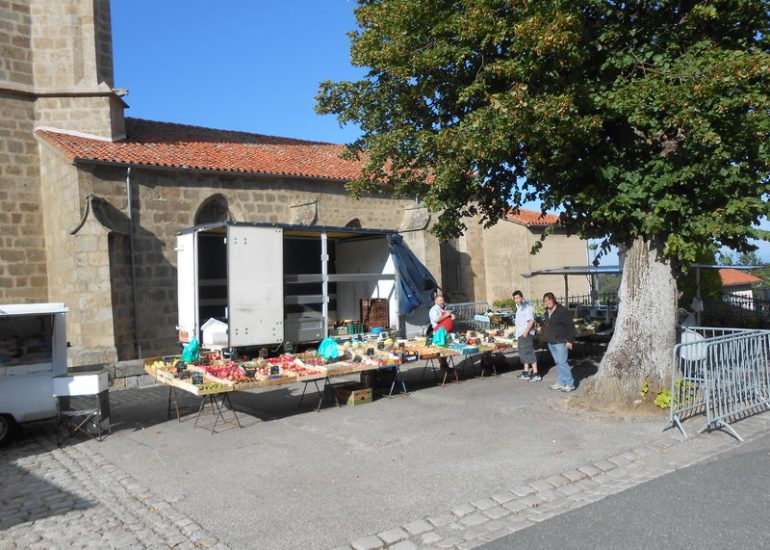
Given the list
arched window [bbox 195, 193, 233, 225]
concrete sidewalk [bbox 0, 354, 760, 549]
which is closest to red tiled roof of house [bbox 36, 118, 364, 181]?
arched window [bbox 195, 193, 233, 225]

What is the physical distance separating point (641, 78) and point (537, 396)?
4.89m

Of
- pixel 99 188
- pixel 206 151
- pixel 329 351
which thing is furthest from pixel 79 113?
pixel 329 351

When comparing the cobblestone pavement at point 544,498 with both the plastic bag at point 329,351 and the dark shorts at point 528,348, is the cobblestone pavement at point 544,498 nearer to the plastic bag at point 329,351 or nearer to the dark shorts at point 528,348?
the dark shorts at point 528,348

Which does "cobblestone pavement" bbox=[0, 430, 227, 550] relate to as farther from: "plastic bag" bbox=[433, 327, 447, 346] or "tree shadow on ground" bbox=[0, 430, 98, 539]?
"plastic bag" bbox=[433, 327, 447, 346]

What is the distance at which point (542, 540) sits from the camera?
15.1ft

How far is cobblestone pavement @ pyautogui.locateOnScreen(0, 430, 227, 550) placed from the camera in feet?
16.3

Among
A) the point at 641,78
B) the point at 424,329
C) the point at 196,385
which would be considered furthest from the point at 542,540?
the point at 424,329

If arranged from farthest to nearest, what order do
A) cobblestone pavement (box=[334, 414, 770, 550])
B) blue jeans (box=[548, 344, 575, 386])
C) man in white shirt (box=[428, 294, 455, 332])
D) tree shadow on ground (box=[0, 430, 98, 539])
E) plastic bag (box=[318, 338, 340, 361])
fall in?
1. man in white shirt (box=[428, 294, 455, 332])
2. blue jeans (box=[548, 344, 575, 386])
3. plastic bag (box=[318, 338, 340, 361])
4. tree shadow on ground (box=[0, 430, 98, 539])
5. cobblestone pavement (box=[334, 414, 770, 550])

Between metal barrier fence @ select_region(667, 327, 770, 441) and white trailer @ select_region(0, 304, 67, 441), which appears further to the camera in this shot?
white trailer @ select_region(0, 304, 67, 441)

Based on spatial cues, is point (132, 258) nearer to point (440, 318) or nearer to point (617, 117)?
point (440, 318)

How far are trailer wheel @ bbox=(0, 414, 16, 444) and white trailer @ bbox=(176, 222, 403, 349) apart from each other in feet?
12.9

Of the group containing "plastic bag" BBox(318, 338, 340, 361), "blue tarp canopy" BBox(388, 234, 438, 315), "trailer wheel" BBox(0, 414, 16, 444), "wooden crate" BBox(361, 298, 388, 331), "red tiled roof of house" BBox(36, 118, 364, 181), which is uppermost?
"red tiled roof of house" BBox(36, 118, 364, 181)

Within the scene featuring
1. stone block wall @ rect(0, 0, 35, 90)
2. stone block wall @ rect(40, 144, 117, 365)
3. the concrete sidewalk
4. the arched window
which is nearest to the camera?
the concrete sidewalk

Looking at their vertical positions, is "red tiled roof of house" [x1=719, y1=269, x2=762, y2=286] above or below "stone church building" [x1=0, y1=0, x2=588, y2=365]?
below
